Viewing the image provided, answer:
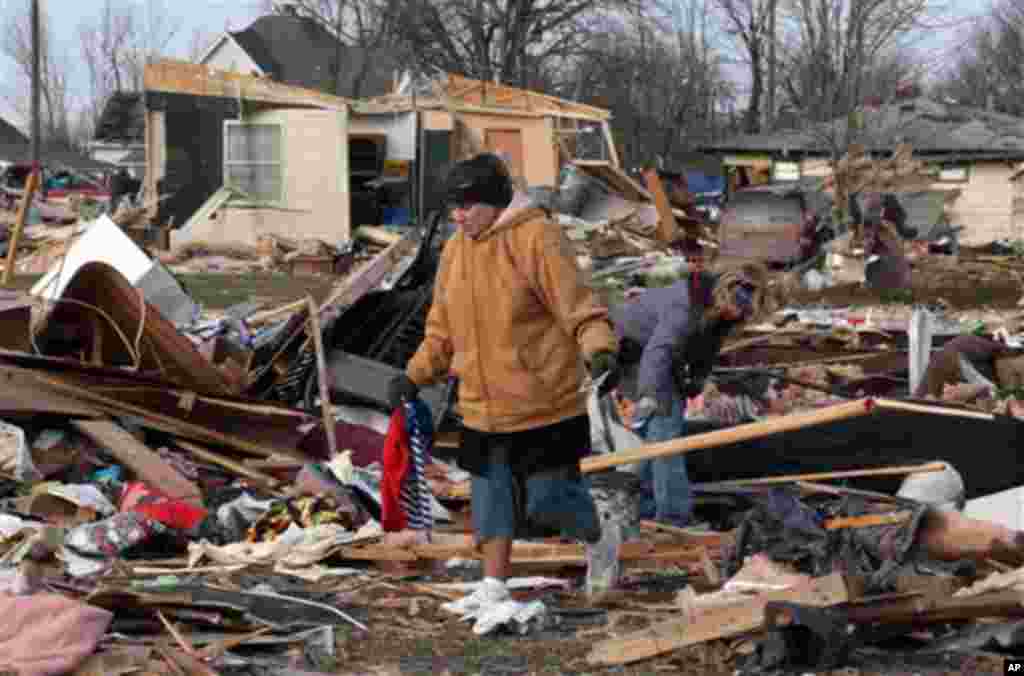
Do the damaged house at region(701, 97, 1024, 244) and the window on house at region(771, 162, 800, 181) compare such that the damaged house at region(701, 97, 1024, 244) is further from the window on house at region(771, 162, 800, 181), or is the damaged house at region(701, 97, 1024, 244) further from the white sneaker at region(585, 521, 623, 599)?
the white sneaker at region(585, 521, 623, 599)

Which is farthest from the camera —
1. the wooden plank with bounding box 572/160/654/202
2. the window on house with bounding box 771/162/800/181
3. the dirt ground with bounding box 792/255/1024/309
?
the window on house with bounding box 771/162/800/181

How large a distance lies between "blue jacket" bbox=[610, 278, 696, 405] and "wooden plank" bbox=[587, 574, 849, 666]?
2309 millimetres

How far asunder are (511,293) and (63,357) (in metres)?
4.68

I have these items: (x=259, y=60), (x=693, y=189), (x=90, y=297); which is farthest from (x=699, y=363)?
(x=259, y=60)

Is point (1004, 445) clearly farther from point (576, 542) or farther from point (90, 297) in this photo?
point (90, 297)

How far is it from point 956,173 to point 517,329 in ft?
108

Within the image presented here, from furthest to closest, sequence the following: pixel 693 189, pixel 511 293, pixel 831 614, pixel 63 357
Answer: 1. pixel 693 189
2. pixel 63 357
3. pixel 511 293
4. pixel 831 614

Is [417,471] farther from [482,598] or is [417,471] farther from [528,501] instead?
[482,598]

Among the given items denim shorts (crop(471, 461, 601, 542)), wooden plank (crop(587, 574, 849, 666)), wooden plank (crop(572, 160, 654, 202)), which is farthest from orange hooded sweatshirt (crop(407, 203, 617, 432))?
wooden plank (crop(572, 160, 654, 202))

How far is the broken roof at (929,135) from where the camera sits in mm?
36219

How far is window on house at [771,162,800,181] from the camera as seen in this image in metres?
40.9

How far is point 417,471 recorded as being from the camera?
721 cm

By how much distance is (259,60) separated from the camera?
2504 inches

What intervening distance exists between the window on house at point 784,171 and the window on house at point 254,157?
13904 millimetres
